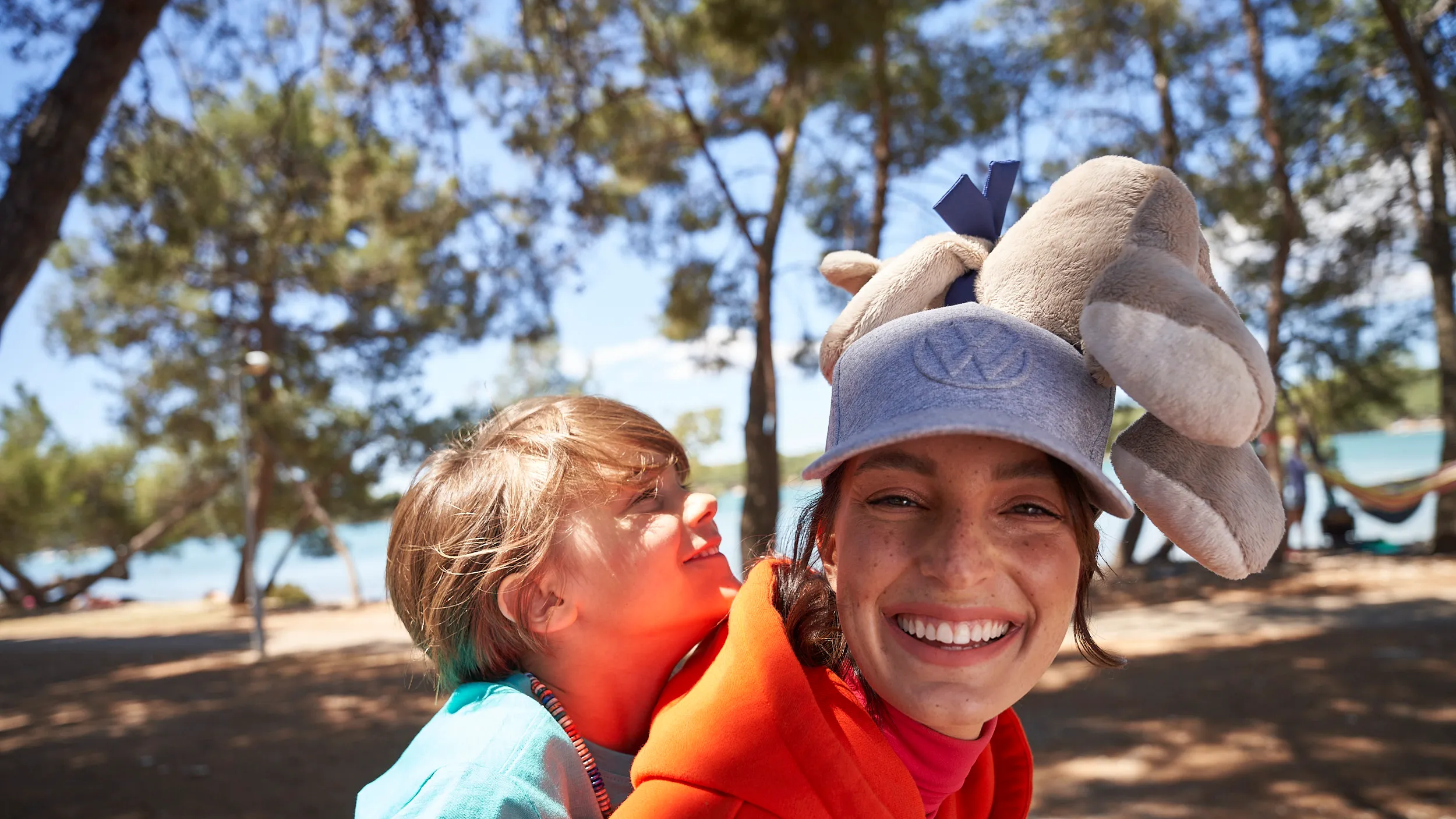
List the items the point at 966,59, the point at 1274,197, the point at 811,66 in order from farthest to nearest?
the point at 1274,197
the point at 966,59
the point at 811,66

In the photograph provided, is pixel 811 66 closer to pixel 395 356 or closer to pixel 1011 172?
pixel 1011 172

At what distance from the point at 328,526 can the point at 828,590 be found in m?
20.3

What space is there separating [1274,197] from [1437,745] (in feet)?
31.6

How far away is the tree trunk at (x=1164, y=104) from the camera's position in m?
10.9

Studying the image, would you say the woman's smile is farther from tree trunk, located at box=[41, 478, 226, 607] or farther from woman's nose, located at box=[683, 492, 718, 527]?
tree trunk, located at box=[41, 478, 226, 607]

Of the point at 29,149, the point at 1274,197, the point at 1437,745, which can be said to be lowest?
the point at 1437,745

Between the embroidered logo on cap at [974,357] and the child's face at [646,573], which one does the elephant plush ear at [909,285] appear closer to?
the embroidered logo on cap at [974,357]

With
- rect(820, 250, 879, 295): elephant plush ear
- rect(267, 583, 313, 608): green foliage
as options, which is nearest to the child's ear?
rect(820, 250, 879, 295): elephant plush ear

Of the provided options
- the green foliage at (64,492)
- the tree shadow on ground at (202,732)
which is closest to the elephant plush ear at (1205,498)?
the tree shadow on ground at (202,732)

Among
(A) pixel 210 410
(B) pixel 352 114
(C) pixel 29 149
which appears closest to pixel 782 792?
(C) pixel 29 149

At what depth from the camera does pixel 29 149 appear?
4.12 m

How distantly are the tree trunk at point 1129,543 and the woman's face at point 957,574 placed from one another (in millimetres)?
11819

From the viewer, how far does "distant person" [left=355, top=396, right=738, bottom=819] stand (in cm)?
142

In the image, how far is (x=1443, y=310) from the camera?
12.0 m
